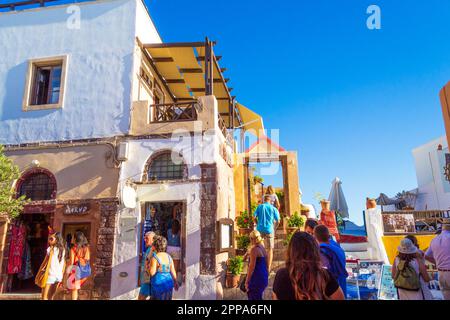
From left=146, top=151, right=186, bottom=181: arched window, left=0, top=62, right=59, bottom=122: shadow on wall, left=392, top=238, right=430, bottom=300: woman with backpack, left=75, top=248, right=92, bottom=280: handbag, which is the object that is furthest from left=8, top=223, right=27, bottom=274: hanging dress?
left=392, top=238, right=430, bottom=300: woman with backpack

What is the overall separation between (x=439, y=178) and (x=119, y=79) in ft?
73.1

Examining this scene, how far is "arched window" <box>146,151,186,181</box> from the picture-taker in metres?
9.64

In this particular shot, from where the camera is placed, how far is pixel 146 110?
10070 millimetres

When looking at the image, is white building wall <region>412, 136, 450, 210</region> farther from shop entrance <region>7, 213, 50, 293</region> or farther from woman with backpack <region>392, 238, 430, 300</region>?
shop entrance <region>7, 213, 50, 293</region>

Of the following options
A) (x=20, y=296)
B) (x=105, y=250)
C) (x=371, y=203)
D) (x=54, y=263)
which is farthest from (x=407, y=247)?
(x=20, y=296)

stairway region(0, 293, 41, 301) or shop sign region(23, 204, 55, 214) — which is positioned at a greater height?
shop sign region(23, 204, 55, 214)

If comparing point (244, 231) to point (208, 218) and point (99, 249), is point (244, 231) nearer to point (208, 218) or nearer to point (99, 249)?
point (208, 218)

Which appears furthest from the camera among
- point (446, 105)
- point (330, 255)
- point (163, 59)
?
point (163, 59)

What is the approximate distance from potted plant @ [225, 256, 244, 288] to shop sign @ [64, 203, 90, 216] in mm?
4378

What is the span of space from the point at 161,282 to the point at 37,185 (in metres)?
7.17

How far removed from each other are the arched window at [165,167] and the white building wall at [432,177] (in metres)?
19.6

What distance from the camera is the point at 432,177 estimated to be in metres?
23.6

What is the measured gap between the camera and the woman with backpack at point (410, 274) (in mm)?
5004

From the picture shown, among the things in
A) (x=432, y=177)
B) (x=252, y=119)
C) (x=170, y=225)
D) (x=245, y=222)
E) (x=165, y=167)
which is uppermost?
(x=252, y=119)
